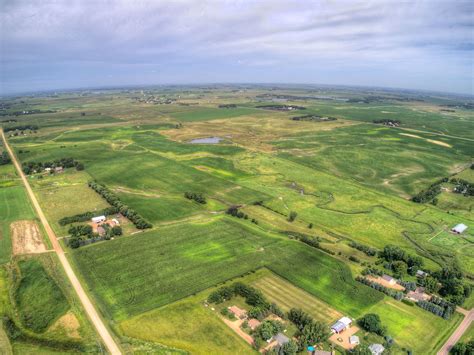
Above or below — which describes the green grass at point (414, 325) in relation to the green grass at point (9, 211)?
below

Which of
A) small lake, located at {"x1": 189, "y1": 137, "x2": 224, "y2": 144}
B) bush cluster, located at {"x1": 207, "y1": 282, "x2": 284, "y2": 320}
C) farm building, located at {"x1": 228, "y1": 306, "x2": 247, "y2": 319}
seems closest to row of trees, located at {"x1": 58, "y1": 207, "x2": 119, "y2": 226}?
bush cluster, located at {"x1": 207, "y1": 282, "x2": 284, "y2": 320}

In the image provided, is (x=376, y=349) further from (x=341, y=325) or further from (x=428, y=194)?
(x=428, y=194)

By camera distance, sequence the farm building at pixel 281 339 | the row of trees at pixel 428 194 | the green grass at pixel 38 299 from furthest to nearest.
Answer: the row of trees at pixel 428 194 → the green grass at pixel 38 299 → the farm building at pixel 281 339

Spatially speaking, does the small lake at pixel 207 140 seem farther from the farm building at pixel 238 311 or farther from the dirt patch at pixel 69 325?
the dirt patch at pixel 69 325

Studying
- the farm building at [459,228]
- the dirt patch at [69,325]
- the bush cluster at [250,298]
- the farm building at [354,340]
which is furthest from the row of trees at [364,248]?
the dirt patch at [69,325]

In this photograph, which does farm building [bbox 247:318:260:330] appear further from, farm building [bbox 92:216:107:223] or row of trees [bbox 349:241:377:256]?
farm building [bbox 92:216:107:223]

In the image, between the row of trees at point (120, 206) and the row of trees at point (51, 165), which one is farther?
the row of trees at point (51, 165)

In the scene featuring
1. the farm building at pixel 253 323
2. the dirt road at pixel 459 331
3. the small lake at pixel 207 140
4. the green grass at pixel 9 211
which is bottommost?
the dirt road at pixel 459 331
